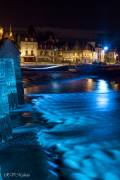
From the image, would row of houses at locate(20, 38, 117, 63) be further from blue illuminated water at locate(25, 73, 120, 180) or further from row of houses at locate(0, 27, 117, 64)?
blue illuminated water at locate(25, 73, 120, 180)

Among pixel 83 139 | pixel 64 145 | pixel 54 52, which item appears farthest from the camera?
pixel 54 52

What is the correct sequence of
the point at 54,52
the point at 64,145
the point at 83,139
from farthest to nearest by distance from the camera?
the point at 54,52
the point at 83,139
the point at 64,145

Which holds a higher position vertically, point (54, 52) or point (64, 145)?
point (54, 52)

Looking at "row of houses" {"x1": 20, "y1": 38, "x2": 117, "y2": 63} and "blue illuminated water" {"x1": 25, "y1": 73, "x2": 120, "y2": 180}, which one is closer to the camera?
"blue illuminated water" {"x1": 25, "y1": 73, "x2": 120, "y2": 180}

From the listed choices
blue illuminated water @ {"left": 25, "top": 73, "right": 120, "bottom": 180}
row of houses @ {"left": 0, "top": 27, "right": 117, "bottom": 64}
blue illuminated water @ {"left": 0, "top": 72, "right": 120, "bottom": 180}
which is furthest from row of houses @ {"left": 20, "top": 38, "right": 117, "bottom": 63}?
blue illuminated water @ {"left": 0, "top": 72, "right": 120, "bottom": 180}

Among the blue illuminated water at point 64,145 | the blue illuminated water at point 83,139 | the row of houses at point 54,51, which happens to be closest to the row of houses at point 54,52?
the row of houses at point 54,51

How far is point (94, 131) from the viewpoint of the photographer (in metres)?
16.5

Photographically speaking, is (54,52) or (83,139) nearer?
(83,139)

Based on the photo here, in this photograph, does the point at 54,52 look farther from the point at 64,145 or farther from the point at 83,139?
the point at 64,145

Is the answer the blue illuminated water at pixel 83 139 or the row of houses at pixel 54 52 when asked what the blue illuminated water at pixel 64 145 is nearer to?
the blue illuminated water at pixel 83 139

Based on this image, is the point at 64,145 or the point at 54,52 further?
the point at 54,52

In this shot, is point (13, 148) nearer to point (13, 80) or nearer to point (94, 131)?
point (94, 131)

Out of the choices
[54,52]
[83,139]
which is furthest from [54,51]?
[83,139]

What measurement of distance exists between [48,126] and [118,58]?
5702 inches
